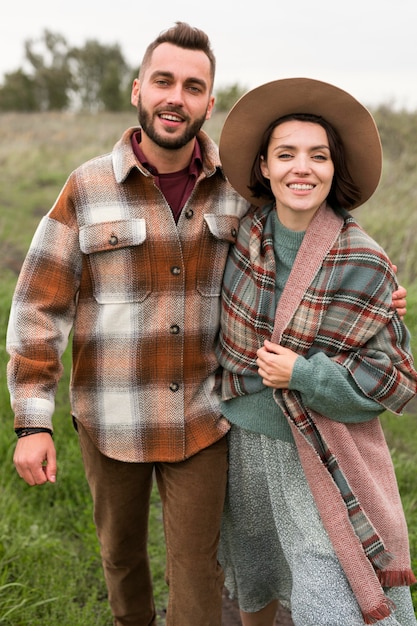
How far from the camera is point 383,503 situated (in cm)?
212

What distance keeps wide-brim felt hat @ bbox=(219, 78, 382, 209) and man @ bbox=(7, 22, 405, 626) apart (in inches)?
4.2

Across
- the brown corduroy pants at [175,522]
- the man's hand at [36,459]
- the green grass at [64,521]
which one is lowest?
the green grass at [64,521]

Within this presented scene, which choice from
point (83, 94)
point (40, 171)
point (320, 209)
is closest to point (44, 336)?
point (320, 209)

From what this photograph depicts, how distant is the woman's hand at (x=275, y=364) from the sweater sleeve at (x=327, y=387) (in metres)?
0.02

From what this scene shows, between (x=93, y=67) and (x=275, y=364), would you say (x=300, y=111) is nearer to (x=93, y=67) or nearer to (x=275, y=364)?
(x=275, y=364)

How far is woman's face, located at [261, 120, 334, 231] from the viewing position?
2184 mm

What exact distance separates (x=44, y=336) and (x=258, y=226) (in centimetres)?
79

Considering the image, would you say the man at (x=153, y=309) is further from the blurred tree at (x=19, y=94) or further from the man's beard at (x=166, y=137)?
the blurred tree at (x=19, y=94)

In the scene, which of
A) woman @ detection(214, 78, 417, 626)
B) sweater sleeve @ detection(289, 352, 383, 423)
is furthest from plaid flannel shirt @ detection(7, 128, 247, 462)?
sweater sleeve @ detection(289, 352, 383, 423)

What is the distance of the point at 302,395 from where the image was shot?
2133 mm

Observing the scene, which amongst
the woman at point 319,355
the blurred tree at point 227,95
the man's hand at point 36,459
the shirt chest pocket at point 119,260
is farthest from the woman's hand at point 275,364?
the blurred tree at point 227,95

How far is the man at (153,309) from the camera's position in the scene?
236 centimetres

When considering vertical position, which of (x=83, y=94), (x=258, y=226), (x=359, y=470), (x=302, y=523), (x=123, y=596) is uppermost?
(x=258, y=226)

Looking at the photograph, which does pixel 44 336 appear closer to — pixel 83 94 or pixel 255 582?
pixel 255 582
